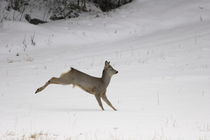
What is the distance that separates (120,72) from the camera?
51.6ft

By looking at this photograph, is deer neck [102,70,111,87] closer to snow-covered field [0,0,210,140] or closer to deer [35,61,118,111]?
deer [35,61,118,111]

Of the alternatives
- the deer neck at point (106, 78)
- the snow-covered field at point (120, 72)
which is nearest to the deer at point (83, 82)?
the deer neck at point (106, 78)

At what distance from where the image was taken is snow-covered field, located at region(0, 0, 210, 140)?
8258mm

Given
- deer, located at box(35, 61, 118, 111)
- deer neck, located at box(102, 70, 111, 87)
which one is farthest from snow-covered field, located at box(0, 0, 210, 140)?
deer neck, located at box(102, 70, 111, 87)

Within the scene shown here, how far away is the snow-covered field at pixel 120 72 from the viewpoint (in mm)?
8258

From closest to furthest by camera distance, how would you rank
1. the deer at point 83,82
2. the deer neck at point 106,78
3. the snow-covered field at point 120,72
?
the snow-covered field at point 120,72, the deer at point 83,82, the deer neck at point 106,78

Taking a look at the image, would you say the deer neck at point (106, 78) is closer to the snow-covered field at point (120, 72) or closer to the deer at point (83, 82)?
the deer at point (83, 82)

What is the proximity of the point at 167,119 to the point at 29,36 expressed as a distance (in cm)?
1374

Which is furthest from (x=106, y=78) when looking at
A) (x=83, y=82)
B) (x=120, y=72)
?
(x=120, y=72)

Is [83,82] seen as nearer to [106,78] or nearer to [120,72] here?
[106,78]

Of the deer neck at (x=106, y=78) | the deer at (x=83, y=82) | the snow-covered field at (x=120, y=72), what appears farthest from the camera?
the deer neck at (x=106, y=78)

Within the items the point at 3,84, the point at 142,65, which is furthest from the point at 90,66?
the point at 3,84

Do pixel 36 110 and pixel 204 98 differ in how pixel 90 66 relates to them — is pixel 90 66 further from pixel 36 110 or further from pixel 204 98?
pixel 36 110

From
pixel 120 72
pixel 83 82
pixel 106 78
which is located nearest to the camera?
pixel 83 82
